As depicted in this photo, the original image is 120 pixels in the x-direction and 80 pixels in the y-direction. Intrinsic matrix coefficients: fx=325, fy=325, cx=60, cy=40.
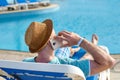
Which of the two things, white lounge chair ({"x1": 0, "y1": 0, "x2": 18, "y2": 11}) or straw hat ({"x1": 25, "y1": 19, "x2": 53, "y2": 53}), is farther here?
white lounge chair ({"x1": 0, "y1": 0, "x2": 18, "y2": 11})

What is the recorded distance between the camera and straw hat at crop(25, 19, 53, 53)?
7.68 feet

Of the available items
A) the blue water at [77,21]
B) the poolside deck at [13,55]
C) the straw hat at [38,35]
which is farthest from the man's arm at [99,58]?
the blue water at [77,21]

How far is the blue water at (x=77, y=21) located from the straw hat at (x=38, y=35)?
637 cm

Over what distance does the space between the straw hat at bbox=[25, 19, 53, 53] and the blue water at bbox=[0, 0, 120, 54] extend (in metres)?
6.37

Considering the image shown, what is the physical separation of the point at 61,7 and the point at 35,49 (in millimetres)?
12770

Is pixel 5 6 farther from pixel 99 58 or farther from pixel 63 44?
pixel 99 58

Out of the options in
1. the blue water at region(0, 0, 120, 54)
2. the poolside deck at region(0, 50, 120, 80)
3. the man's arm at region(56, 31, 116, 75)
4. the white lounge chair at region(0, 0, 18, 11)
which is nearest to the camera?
the man's arm at region(56, 31, 116, 75)

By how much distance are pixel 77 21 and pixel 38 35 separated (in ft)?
32.5

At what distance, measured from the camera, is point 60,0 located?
55.5 ft

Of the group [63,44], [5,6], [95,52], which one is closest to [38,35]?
[63,44]

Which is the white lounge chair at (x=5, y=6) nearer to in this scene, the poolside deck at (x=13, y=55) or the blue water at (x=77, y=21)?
the blue water at (x=77, y=21)

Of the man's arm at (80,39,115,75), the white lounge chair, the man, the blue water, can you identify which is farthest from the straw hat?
the white lounge chair

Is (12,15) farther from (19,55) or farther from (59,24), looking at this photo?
(19,55)

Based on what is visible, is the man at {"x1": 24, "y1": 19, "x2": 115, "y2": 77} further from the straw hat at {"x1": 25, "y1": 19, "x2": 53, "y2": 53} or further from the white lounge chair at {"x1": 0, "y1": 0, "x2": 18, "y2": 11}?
the white lounge chair at {"x1": 0, "y1": 0, "x2": 18, "y2": 11}
